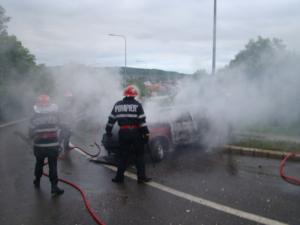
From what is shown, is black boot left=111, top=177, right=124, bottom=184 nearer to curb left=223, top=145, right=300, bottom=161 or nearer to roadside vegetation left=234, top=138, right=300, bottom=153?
curb left=223, top=145, right=300, bottom=161

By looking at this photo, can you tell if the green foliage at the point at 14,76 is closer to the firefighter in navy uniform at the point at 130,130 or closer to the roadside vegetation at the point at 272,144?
the roadside vegetation at the point at 272,144

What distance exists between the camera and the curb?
816 centimetres

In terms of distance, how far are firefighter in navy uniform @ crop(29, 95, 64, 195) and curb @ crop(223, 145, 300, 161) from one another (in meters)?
5.00

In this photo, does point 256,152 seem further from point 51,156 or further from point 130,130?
point 51,156

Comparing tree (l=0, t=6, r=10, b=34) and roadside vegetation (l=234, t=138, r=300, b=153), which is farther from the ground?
tree (l=0, t=6, r=10, b=34)

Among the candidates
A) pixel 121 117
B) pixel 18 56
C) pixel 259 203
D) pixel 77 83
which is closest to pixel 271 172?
pixel 259 203

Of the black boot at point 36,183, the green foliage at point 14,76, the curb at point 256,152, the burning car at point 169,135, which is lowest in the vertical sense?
the black boot at point 36,183

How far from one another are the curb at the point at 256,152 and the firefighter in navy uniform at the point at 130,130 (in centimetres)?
342

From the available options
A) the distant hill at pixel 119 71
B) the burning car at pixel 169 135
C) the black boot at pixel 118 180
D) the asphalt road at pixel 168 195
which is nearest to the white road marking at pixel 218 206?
the asphalt road at pixel 168 195

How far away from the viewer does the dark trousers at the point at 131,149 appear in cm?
Result: 630

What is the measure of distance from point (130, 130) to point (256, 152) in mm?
3971

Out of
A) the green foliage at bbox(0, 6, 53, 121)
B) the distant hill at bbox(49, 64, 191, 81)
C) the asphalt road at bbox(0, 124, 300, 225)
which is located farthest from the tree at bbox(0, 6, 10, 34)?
the asphalt road at bbox(0, 124, 300, 225)

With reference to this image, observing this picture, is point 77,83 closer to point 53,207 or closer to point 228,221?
point 53,207

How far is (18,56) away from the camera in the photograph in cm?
2319
